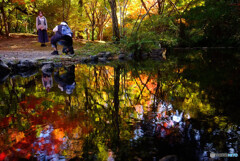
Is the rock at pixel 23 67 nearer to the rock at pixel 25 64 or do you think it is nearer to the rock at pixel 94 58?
the rock at pixel 25 64

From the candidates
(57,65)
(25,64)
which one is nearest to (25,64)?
(25,64)

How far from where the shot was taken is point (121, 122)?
8.07 ft

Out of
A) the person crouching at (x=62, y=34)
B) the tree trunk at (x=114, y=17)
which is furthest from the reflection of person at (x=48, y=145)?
the tree trunk at (x=114, y=17)

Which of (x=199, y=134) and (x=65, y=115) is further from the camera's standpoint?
(x=65, y=115)

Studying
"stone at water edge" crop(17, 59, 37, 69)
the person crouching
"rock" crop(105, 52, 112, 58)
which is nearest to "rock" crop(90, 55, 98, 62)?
"rock" crop(105, 52, 112, 58)

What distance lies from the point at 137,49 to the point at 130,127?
28.1 ft

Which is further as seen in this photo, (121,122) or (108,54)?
(108,54)

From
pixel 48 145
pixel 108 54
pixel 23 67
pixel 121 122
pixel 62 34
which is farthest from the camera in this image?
pixel 108 54

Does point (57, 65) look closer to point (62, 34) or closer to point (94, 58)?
point (62, 34)

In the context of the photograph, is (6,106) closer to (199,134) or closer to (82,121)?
(82,121)

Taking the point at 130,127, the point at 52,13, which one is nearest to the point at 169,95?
the point at 130,127

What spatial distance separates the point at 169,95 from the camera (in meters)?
3.54

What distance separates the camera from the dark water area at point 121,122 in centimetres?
181

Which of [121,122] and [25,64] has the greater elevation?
[25,64]
